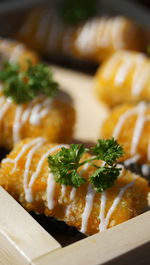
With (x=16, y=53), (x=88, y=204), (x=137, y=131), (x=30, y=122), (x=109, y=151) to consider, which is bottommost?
(x=137, y=131)

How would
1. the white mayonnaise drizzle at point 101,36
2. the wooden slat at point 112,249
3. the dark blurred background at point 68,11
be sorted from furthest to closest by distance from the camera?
the dark blurred background at point 68,11, the white mayonnaise drizzle at point 101,36, the wooden slat at point 112,249

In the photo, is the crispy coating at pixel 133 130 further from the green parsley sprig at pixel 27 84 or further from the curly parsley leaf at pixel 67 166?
the curly parsley leaf at pixel 67 166

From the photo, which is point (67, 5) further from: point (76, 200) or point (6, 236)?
point (6, 236)

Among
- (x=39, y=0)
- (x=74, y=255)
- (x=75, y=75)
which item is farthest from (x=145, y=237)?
(x=39, y=0)

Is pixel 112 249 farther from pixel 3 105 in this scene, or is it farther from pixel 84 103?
pixel 84 103

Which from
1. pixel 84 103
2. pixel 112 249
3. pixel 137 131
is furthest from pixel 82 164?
pixel 84 103

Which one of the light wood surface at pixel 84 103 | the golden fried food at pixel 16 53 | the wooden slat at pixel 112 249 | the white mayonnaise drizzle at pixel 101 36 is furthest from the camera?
the white mayonnaise drizzle at pixel 101 36

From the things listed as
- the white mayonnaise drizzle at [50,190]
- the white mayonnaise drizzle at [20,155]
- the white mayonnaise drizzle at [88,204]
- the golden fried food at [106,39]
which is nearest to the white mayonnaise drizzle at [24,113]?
the white mayonnaise drizzle at [20,155]
